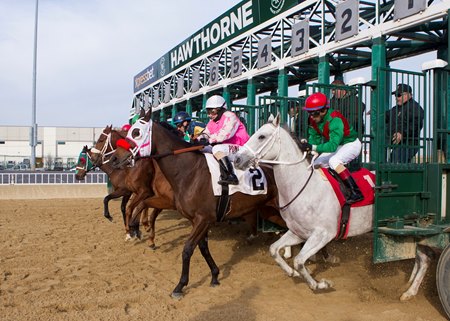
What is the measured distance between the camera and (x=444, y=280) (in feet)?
13.1

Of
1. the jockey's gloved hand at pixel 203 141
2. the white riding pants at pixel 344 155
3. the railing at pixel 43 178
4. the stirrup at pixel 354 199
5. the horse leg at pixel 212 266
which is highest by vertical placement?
the jockey's gloved hand at pixel 203 141

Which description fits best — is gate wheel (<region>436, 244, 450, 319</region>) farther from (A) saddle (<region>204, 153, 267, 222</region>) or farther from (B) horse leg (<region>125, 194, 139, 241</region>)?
(B) horse leg (<region>125, 194, 139, 241</region>)

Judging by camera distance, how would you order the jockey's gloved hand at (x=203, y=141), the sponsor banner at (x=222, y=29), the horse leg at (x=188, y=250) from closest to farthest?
1. the horse leg at (x=188, y=250)
2. the jockey's gloved hand at (x=203, y=141)
3. the sponsor banner at (x=222, y=29)

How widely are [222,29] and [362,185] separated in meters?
11.2

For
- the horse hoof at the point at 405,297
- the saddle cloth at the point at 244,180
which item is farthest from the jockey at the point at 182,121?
the horse hoof at the point at 405,297

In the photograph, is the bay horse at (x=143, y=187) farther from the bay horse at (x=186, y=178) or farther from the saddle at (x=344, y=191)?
the saddle at (x=344, y=191)

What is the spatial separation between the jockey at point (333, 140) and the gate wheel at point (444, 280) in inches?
37.1

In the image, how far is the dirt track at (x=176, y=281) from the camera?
4297 millimetres

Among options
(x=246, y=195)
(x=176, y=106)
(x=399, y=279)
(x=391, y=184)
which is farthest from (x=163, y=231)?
(x=176, y=106)

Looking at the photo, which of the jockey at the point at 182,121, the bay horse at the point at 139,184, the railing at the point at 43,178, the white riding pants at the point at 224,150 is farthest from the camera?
the railing at the point at 43,178

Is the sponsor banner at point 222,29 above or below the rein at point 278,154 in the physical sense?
above

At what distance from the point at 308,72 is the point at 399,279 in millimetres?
8261

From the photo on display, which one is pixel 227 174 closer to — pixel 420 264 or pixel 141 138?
pixel 141 138

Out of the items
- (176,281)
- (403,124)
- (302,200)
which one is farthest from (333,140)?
(176,281)
